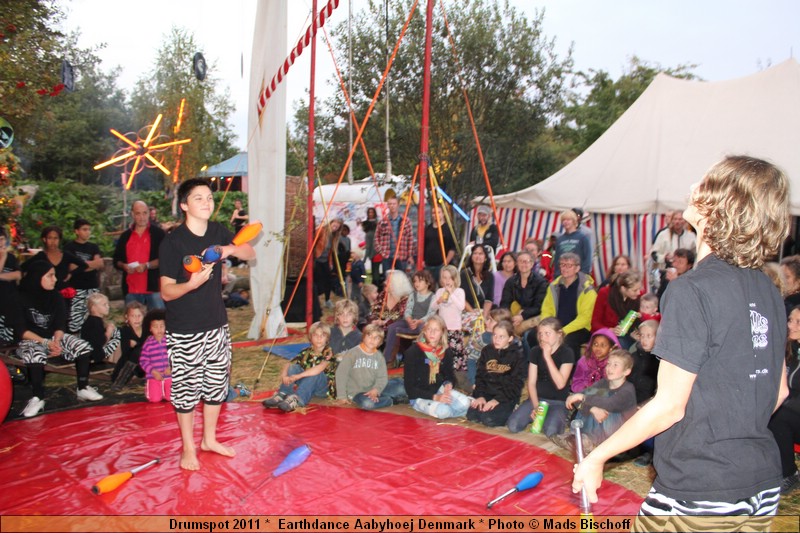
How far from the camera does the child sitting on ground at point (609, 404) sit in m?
4.35

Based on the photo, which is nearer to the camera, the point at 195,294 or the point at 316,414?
the point at 195,294

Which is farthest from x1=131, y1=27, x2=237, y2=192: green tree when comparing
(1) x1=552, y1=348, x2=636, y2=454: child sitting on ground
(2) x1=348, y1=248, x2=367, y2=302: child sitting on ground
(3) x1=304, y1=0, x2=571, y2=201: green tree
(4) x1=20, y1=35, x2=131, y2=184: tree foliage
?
(1) x1=552, y1=348, x2=636, y2=454: child sitting on ground

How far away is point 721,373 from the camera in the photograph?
5.33ft

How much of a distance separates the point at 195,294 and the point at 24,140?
20.5 ft

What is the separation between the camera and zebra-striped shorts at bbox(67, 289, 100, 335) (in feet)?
21.1

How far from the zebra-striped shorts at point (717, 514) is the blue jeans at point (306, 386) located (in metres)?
3.84

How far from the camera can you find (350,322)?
589cm

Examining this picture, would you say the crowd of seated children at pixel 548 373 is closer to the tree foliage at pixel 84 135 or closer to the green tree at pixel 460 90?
the green tree at pixel 460 90

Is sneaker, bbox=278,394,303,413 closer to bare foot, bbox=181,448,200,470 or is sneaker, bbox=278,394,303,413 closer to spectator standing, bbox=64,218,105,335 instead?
bare foot, bbox=181,448,200,470

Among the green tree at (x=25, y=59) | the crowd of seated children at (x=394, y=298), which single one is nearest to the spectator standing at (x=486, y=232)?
the crowd of seated children at (x=394, y=298)

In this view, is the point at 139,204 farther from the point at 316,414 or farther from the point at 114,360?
the point at 316,414

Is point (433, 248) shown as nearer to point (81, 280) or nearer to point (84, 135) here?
point (81, 280)

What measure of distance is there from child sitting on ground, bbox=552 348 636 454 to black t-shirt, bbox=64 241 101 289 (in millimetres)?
4573

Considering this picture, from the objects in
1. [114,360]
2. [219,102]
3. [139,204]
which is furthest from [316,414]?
[219,102]
